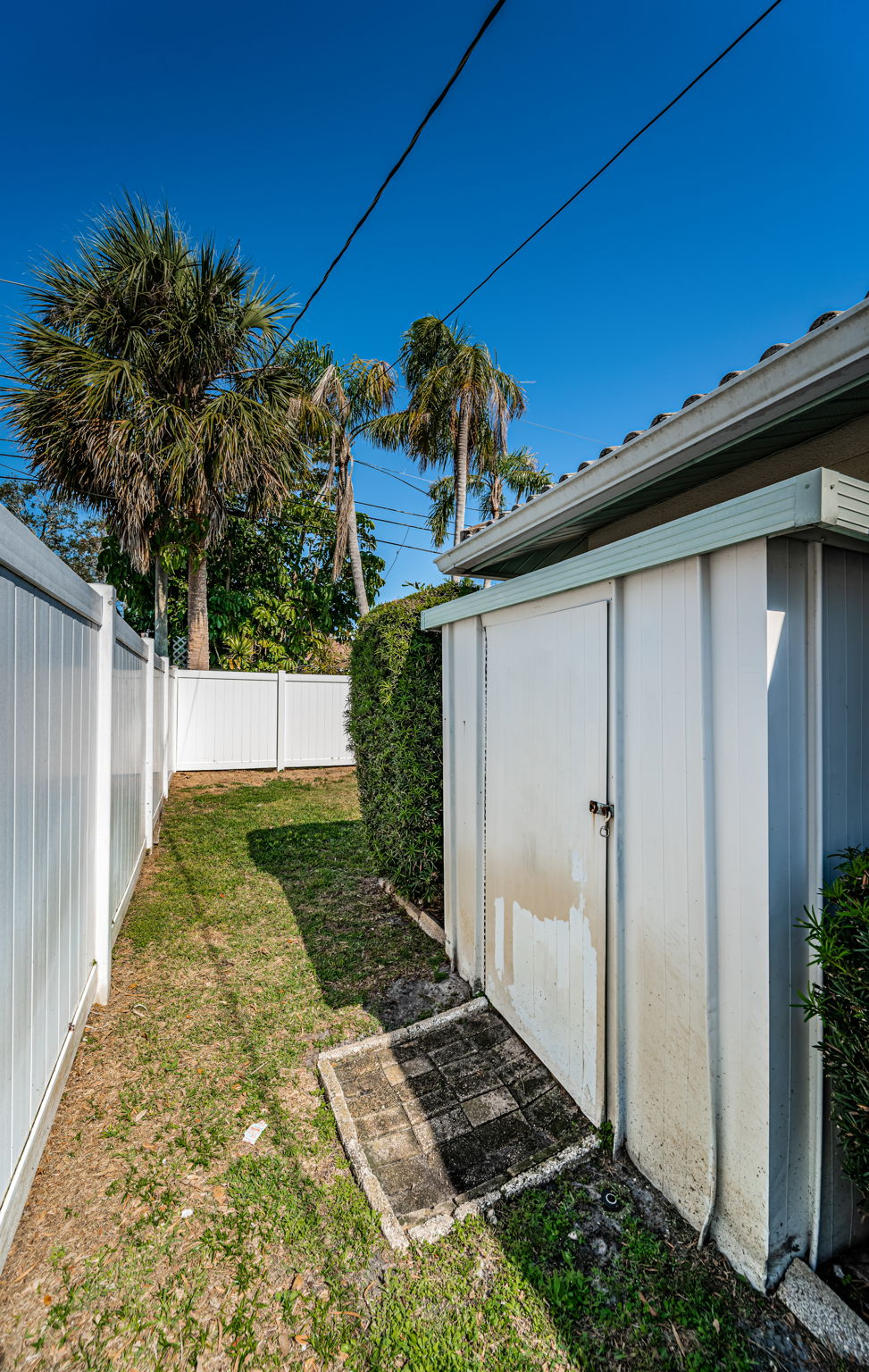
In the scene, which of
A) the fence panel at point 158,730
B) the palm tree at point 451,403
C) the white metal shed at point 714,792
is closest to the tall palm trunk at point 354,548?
the palm tree at point 451,403

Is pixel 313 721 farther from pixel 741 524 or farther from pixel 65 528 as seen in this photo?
pixel 65 528

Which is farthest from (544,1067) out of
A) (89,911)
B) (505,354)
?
(505,354)

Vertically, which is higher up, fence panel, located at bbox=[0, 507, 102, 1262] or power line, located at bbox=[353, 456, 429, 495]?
power line, located at bbox=[353, 456, 429, 495]

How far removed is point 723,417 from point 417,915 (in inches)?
138

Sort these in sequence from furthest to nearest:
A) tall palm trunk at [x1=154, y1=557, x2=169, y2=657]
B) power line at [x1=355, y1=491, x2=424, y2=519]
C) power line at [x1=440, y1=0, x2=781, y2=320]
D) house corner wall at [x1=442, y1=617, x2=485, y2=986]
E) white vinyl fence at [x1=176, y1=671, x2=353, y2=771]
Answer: power line at [x1=355, y1=491, x2=424, y2=519] → tall palm trunk at [x1=154, y1=557, x2=169, y2=657] → white vinyl fence at [x1=176, y1=671, x2=353, y2=771] → house corner wall at [x1=442, y1=617, x2=485, y2=986] → power line at [x1=440, y1=0, x2=781, y2=320]

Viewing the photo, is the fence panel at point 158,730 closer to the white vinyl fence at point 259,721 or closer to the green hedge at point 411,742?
the white vinyl fence at point 259,721

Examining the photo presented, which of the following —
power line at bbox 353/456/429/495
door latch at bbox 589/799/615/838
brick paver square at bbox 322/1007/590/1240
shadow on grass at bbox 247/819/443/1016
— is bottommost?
brick paver square at bbox 322/1007/590/1240

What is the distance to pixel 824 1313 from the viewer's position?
1.45 m

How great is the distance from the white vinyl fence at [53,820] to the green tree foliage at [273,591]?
817 cm

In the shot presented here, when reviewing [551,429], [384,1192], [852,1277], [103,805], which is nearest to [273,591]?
[551,429]

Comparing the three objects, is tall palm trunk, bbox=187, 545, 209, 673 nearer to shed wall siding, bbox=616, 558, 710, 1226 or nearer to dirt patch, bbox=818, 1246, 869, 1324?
shed wall siding, bbox=616, 558, 710, 1226

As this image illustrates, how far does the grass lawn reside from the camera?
1432mm

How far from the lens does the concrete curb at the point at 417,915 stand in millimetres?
3803

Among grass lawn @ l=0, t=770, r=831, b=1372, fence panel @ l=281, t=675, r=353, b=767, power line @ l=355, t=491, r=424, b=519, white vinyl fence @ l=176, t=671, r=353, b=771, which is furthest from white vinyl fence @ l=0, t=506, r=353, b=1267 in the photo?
power line @ l=355, t=491, r=424, b=519
